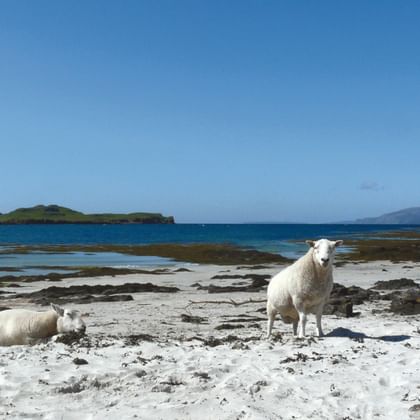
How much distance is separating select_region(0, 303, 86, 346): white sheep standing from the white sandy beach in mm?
717

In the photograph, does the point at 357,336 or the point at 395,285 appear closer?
the point at 357,336

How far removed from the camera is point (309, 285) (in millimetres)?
12367

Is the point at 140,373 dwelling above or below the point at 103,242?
above

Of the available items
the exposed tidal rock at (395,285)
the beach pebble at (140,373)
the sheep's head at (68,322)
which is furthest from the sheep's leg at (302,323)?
the exposed tidal rock at (395,285)

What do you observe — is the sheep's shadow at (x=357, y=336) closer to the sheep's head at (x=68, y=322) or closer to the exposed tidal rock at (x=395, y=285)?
the sheep's head at (x=68, y=322)

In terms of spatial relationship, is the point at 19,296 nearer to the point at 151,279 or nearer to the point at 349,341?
the point at 151,279

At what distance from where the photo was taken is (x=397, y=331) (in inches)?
536

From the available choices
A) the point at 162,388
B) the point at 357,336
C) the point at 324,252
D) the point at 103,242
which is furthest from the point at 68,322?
the point at 103,242

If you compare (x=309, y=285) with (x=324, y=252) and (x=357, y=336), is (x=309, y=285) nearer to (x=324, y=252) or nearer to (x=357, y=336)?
(x=324, y=252)

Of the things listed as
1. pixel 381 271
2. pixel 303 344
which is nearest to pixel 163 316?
pixel 303 344

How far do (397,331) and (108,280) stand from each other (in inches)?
877

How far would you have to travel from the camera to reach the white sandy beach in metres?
7.68

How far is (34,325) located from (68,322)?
30.9 inches

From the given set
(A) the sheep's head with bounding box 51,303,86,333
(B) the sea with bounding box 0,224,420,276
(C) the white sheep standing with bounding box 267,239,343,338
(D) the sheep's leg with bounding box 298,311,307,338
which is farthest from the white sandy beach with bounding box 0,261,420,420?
(B) the sea with bounding box 0,224,420,276
